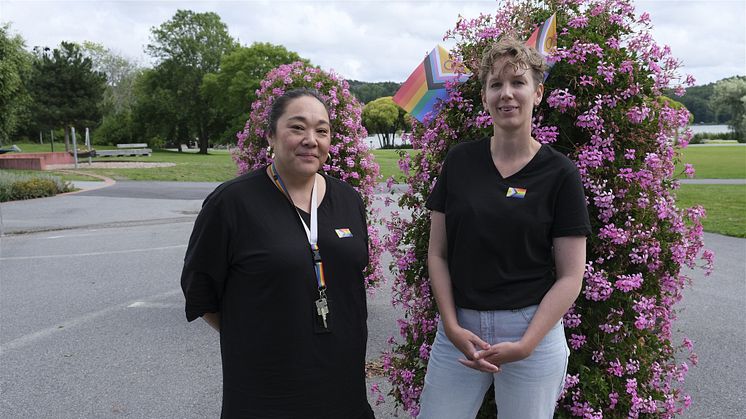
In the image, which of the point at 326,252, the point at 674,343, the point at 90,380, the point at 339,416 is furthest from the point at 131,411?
the point at 674,343

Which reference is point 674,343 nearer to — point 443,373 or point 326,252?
point 443,373

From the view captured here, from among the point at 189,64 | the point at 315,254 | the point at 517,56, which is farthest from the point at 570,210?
the point at 189,64

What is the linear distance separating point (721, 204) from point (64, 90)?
44185mm

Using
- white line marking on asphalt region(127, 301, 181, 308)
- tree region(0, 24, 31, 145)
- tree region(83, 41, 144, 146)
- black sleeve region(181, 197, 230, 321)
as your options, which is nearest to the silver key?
black sleeve region(181, 197, 230, 321)

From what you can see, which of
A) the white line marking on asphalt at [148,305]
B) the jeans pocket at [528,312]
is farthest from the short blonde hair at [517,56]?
the white line marking on asphalt at [148,305]

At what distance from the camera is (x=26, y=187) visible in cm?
1778

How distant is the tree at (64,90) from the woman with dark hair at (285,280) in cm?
4658

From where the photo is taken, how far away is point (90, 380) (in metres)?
4.72

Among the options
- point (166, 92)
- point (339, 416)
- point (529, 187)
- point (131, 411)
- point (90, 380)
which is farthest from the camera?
point (166, 92)

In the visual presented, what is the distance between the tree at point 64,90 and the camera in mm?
42366

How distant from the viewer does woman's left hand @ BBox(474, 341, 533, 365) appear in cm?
213

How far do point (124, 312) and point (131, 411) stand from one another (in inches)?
103

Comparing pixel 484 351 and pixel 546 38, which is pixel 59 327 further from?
pixel 546 38

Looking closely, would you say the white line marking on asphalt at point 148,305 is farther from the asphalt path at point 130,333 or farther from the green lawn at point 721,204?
the green lawn at point 721,204
